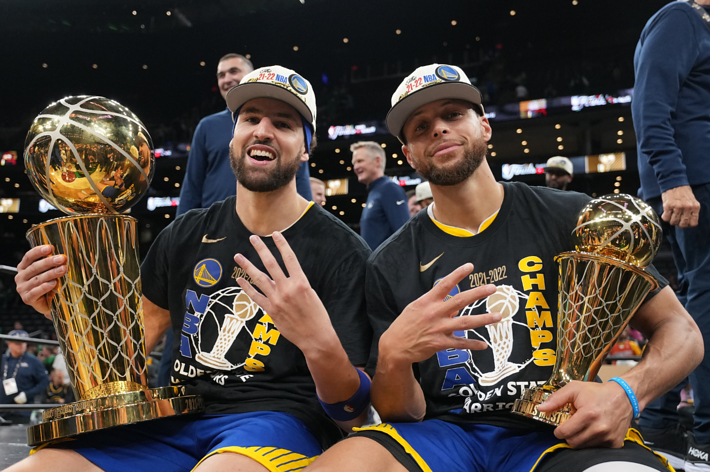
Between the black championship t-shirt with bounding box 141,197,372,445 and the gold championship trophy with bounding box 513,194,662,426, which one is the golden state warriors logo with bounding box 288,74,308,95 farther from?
the gold championship trophy with bounding box 513,194,662,426

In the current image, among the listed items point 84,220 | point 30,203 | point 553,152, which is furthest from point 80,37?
point 84,220

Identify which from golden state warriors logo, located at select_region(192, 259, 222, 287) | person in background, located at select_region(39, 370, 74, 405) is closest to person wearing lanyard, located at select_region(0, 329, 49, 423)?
person in background, located at select_region(39, 370, 74, 405)

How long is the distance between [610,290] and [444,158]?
0.58 meters

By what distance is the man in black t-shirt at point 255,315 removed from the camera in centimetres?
121

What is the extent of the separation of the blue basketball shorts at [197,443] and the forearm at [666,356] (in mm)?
774

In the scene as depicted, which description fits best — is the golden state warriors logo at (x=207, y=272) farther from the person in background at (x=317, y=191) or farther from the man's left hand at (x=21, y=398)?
the man's left hand at (x=21, y=398)

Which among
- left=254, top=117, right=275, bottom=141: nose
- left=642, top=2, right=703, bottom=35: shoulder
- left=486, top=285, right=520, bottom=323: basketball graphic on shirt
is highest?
left=642, top=2, right=703, bottom=35: shoulder

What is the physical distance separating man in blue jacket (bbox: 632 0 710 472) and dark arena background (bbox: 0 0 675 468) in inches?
549

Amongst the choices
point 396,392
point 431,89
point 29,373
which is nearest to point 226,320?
point 396,392

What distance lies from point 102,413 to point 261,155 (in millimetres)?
827

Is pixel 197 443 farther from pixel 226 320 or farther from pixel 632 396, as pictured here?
pixel 632 396

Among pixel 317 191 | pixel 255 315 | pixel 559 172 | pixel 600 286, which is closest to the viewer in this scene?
pixel 600 286

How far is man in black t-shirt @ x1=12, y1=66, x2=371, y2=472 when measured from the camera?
1.21m

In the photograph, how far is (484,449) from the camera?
4.36 feet
